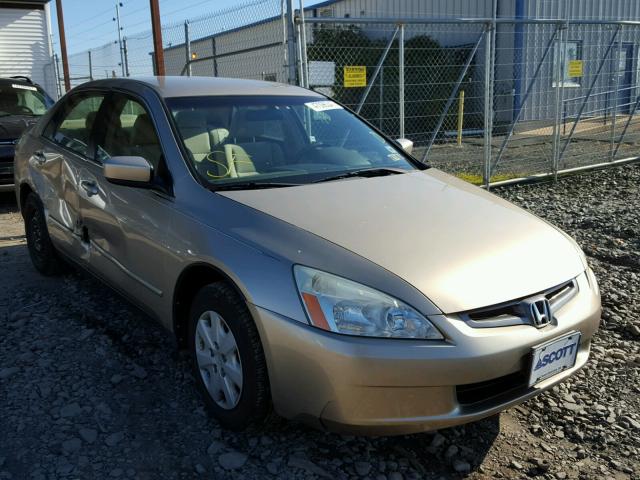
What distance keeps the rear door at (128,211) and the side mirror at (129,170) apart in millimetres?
74

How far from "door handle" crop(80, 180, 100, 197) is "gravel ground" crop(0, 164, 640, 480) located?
856 mm

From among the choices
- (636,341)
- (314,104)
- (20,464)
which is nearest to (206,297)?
(20,464)

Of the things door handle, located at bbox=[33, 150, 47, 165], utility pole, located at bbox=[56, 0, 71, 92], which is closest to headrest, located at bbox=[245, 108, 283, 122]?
door handle, located at bbox=[33, 150, 47, 165]

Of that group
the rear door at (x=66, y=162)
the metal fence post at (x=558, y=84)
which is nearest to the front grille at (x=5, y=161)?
the rear door at (x=66, y=162)

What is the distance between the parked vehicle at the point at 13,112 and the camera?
7.47 m

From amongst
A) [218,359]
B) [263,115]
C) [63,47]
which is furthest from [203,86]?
[63,47]

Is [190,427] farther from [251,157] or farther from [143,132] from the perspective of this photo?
[143,132]

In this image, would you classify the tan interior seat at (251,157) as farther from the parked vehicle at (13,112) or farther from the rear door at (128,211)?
the parked vehicle at (13,112)

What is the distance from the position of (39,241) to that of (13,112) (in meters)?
4.57

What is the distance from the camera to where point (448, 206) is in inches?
120

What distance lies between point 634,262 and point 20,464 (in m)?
4.69

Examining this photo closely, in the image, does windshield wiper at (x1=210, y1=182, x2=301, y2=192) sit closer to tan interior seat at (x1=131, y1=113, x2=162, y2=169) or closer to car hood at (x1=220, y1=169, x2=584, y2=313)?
car hood at (x1=220, y1=169, x2=584, y2=313)

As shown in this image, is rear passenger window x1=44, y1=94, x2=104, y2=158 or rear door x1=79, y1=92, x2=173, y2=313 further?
rear passenger window x1=44, y1=94, x2=104, y2=158

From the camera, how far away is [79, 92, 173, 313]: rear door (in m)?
3.12
